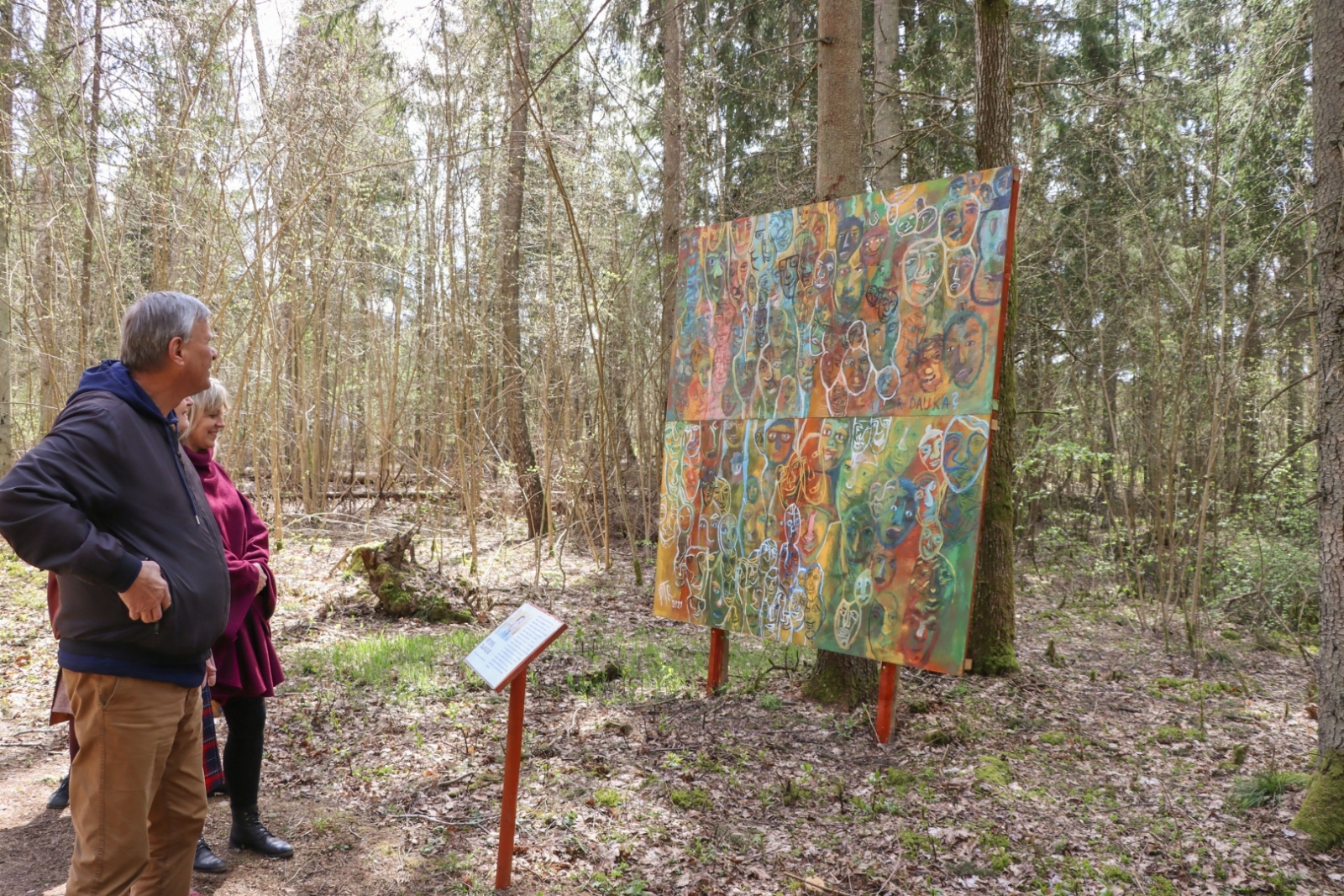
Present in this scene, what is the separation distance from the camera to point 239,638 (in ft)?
9.98

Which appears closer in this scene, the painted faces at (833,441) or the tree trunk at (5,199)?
the painted faces at (833,441)

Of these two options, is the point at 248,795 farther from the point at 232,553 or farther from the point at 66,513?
the point at 66,513

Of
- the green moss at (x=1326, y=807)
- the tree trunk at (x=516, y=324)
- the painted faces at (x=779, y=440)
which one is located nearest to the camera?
the green moss at (x=1326, y=807)

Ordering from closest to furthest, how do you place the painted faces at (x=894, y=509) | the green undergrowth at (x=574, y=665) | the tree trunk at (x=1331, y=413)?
the tree trunk at (x=1331, y=413) → the painted faces at (x=894, y=509) → the green undergrowth at (x=574, y=665)

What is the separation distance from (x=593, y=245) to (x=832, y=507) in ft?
23.1

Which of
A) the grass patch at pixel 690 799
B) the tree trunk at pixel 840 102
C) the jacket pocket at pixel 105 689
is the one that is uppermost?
the tree trunk at pixel 840 102

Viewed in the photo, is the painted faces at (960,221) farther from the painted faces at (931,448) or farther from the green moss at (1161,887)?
the green moss at (1161,887)

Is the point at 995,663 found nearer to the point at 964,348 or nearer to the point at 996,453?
the point at 996,453

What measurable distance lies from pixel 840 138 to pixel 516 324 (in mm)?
7439

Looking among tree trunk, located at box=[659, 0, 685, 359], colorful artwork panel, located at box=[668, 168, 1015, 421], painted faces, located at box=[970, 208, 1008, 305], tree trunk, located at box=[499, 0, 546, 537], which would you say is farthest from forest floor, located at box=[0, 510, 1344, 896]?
tree trunk, located at box=[499, 0, 546, 537]

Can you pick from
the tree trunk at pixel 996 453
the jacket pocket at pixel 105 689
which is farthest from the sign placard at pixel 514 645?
the tree trunk at pixel 996 453

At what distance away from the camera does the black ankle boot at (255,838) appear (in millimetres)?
3203

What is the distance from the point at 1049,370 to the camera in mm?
11516

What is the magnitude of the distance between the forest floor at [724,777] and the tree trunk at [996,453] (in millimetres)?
288
